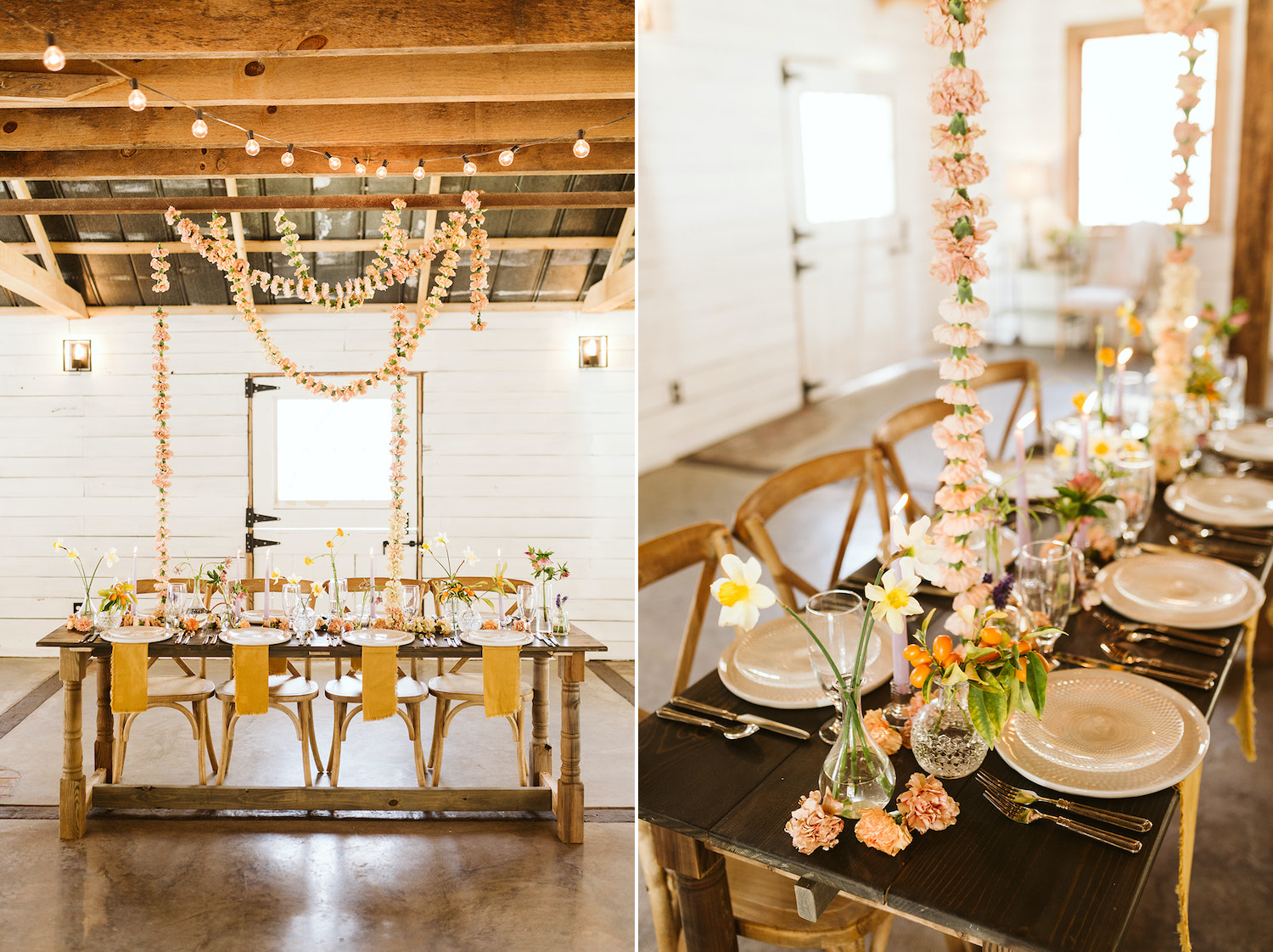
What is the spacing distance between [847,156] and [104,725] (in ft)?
21.5

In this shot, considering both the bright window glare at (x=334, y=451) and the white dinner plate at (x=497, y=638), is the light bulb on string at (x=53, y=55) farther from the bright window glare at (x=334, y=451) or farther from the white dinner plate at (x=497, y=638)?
the white dinner plate at (x=497, y=638)

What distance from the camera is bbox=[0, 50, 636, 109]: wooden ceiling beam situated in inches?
41.6

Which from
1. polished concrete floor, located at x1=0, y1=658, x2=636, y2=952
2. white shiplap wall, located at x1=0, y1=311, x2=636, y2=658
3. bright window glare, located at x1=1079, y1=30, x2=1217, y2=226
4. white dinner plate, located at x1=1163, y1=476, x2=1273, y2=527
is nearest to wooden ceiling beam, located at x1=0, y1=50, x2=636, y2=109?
white shiplap wall, located at x1=0, y1=311, x2=636, y2=658

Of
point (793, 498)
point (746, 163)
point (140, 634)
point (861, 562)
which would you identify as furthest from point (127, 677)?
point (746, 163)

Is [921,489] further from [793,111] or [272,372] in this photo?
[272,372]

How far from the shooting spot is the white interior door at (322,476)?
1.16m

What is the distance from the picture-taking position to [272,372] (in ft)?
3.76

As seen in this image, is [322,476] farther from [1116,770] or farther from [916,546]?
[1116,770]

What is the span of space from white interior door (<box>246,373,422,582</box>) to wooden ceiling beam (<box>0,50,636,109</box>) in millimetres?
347

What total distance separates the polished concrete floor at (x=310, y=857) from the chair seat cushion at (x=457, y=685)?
3cm

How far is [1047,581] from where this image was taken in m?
1.53

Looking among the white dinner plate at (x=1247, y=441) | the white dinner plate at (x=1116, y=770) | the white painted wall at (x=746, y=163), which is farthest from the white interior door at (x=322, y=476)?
the white painted wall at (x=746, y=163)

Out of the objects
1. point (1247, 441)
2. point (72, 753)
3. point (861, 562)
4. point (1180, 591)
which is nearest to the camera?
point (72, 753)

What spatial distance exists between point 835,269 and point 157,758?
621 centimetres
